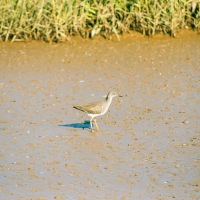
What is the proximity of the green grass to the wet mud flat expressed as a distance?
217 mm

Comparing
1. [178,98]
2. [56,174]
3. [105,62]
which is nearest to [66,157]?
[56,174]

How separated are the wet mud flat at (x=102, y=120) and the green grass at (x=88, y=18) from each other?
217 mm

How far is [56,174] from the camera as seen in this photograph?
8469 mm

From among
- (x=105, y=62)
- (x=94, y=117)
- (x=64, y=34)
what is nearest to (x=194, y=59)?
(x=105, y=62)

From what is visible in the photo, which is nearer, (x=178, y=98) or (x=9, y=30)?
(x=178, y=98)

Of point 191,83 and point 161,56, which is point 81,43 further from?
point 191,83

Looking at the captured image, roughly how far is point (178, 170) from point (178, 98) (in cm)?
318

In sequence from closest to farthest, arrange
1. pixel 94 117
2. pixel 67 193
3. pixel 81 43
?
pixel 67 193, pixel 94 117, pixel 81 43

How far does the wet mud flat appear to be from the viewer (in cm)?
815

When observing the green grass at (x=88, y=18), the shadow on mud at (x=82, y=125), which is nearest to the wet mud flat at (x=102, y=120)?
the shadow on mud at (x=82, y=125)

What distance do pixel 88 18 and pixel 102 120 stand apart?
391 cm

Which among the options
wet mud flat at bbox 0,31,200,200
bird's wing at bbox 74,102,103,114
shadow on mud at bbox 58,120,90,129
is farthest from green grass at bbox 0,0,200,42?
bird's wing at bbox 74,102,103,114

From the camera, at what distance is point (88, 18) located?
1420 centimetres

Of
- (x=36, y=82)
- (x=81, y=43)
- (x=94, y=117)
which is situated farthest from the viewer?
(x=81, y=43)
